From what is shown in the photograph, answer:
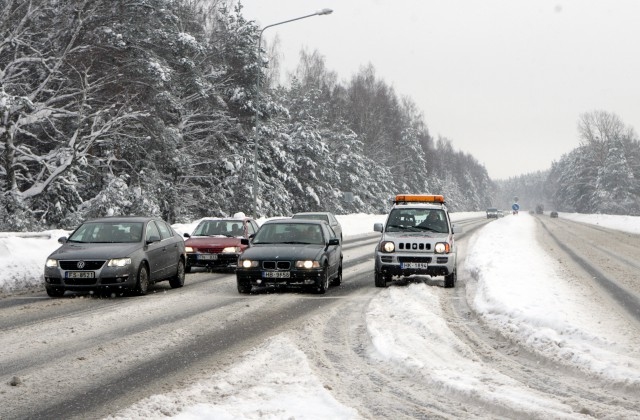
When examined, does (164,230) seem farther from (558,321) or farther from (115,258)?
(558,321)

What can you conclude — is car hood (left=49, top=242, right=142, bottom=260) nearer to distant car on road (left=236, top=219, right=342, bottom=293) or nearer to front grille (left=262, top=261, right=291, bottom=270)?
distant car on road (left=236, top=219, right=342, bottom=293)

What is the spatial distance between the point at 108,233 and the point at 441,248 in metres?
6.82

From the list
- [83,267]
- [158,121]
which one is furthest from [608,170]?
[83,267]

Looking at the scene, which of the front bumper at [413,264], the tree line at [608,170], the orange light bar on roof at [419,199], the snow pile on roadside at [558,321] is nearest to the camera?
the snow pile on roadside at [558,321]

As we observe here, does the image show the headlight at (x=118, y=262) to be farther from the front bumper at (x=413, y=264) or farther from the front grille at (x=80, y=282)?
the front bumper at (x=413, y=264)

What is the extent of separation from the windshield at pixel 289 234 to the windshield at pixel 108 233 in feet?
8.03

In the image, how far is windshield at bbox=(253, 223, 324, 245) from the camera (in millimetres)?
14344

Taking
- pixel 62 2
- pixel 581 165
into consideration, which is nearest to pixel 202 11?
pixel 62 2

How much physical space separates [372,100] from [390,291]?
7219 cm

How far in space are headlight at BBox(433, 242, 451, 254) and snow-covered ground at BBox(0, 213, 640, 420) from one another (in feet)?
3.22

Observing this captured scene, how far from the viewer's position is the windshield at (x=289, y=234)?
47.1 feet

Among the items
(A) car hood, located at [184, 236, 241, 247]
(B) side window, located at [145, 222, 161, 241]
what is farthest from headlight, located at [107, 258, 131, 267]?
(A) car hood, located at [184, 236, 241, 247]

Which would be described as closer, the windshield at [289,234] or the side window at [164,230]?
the windshield at [289,234]

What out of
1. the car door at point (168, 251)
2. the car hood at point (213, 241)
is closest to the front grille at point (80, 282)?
the car door at point (168, 251)
